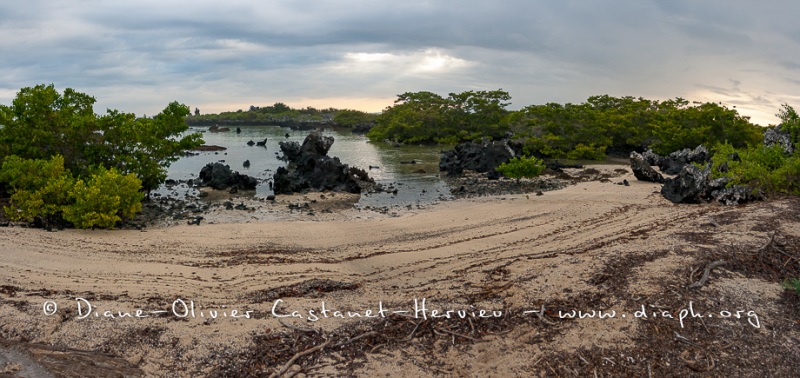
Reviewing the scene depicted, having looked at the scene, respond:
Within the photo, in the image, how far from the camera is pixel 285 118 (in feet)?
413

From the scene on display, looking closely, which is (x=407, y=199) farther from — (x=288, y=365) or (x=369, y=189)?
A: (x=288, y=365)

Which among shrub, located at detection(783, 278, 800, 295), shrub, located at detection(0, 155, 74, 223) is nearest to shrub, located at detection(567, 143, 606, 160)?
shrub, located at detection(783, 278, 800, 295)

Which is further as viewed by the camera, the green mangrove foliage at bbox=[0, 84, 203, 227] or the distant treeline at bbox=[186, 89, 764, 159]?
the distant treeline at bbox=[186, 89, 764, 159]

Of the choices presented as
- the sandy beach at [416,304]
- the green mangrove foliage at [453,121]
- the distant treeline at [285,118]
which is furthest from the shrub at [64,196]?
the distant treeline at [285,118]

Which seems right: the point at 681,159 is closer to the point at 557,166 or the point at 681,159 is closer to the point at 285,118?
the point at 557,166

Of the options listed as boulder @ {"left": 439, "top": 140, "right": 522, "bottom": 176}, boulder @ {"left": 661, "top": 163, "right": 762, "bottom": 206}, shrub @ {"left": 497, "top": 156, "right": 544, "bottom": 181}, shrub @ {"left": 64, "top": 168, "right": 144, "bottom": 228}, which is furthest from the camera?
boulder @ {"left": 439, "top": 140, "right": 522, "bottom": 176}

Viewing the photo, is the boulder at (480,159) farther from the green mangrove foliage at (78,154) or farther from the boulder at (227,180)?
the green mangrove foliage at (78,154)

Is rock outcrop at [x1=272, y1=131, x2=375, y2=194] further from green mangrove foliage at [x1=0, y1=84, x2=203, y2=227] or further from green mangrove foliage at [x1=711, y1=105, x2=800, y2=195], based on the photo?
green mangrove foliage at [x1=711, y1=105, x2=800, y2=195]

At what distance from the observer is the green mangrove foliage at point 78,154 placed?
46.8ft

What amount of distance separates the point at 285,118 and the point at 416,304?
12208 centimetres

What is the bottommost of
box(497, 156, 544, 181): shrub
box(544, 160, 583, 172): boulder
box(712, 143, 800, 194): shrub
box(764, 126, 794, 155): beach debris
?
box(544, 160, 583, 172): boulder

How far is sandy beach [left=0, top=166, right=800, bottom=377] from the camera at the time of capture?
6.30m

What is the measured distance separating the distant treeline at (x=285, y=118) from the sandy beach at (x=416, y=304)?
8834 cm

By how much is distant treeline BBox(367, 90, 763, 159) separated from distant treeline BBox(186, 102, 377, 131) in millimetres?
36278
